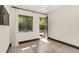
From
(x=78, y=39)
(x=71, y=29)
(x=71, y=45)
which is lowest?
(x=71, y=45)

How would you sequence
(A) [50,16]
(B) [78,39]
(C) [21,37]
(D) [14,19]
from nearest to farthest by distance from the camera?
(B) [78,39], (A) [50,16], (D) [14,19], (C) [21,37]

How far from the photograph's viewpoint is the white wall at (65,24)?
2.46m

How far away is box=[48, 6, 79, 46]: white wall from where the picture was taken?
8.09ft

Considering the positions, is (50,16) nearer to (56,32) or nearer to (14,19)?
(56,32)

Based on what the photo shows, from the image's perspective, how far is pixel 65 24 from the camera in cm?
254
